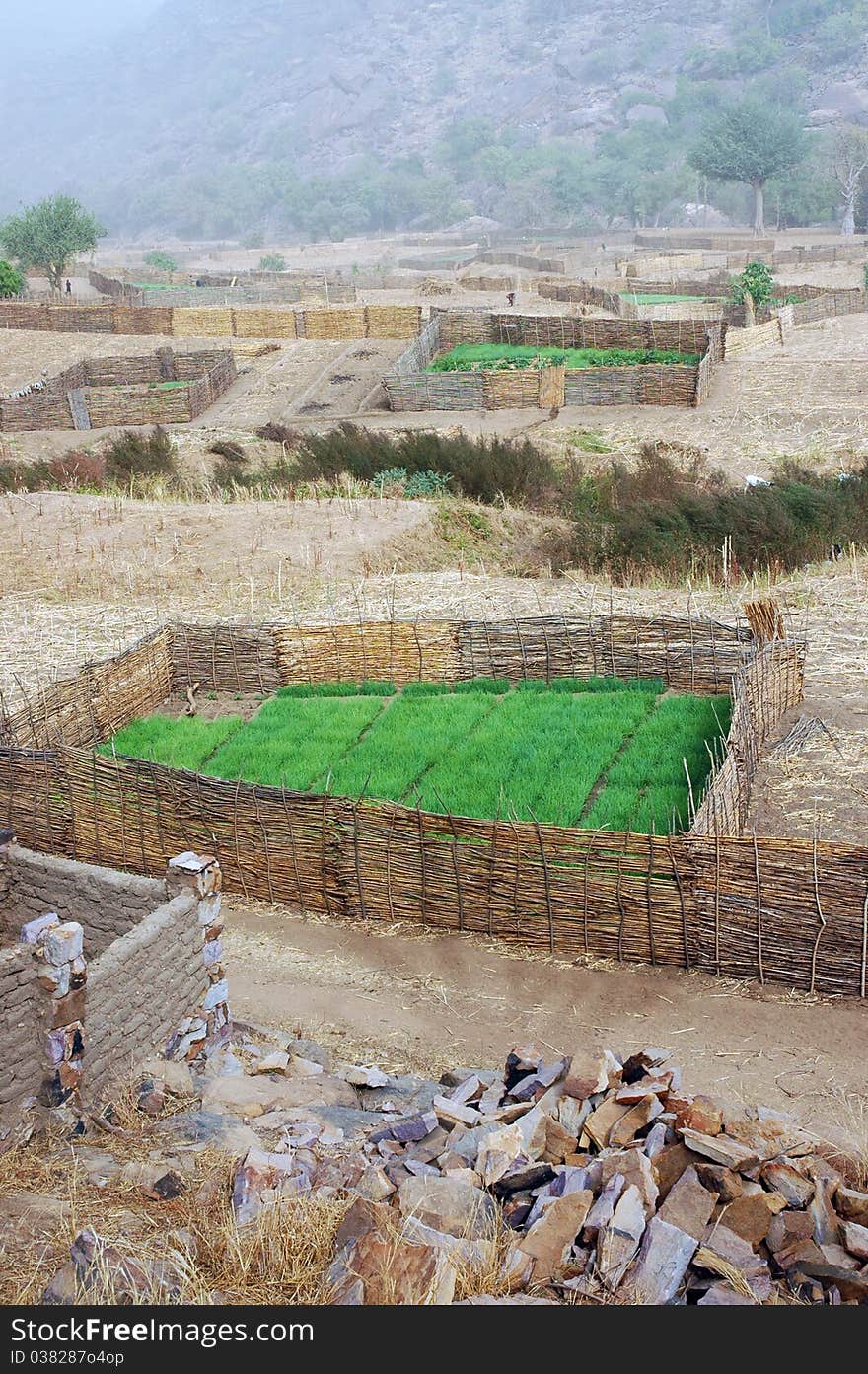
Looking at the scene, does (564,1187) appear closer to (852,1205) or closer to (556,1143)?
(556,1143)

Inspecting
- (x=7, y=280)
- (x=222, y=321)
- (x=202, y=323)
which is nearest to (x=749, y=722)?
(x=222, y=321)

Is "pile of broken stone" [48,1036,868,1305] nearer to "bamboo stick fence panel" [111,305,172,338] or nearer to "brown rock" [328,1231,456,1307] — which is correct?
"brown rock" [328,1231,456,1307]

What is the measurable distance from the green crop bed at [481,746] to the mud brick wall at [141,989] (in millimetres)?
2619

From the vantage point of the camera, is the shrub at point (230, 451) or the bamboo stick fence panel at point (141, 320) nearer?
the shrub at point (230, 451)

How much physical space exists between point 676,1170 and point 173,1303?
2.42 m

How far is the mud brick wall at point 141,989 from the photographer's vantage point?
845 centimetres

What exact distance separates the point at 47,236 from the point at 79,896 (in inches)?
2598

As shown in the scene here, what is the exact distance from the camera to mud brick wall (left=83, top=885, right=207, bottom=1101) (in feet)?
27.7

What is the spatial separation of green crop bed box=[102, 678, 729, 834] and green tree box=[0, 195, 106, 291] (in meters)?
59.9

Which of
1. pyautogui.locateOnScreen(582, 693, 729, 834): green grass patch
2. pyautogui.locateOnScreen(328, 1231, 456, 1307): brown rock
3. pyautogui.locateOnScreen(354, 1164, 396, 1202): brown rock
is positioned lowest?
pyautogui.locateOnScreen(582, 693, 729, 834): green grass patch

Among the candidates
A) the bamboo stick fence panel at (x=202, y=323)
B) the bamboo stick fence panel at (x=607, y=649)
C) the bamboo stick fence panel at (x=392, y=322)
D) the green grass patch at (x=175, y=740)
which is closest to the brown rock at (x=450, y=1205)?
the green grass patch at (x=175, y=740)

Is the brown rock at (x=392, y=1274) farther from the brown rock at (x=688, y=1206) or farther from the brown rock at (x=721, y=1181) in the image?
the brown rock at (x=721, y=1181)

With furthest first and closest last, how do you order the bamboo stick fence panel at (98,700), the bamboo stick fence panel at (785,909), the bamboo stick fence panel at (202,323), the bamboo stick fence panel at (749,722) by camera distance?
the bamboo stick fence panel at (202,323)
the bamboo stick fence panel at (98,700)
the bamboo stick fence panel at (749,722)
the bamboo stick fence panel at (785,909)

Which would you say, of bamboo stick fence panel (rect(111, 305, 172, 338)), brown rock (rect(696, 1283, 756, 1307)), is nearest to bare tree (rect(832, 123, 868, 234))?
bamboo stick fence panel (rect(111, 305, 172, 338))
